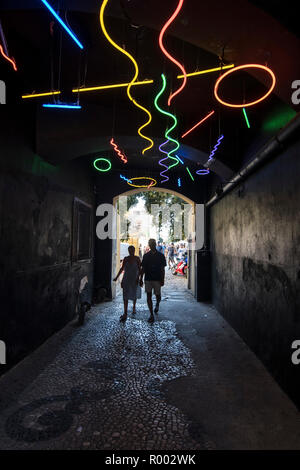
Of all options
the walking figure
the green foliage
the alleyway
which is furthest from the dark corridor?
the green foliage

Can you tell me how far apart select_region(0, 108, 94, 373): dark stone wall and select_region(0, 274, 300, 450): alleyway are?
0.48 m

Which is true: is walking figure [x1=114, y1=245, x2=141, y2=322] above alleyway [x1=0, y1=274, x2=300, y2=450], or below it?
above

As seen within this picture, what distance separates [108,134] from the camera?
5664mm

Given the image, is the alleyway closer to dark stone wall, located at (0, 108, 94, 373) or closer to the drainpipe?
dark stone wall, located at (0, 108, 94, 373)

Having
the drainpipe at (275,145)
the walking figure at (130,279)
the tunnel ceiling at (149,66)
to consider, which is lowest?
the walking figure at (130,279)

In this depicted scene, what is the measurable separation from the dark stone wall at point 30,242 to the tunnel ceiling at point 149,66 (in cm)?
51

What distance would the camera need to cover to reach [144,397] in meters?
3.33

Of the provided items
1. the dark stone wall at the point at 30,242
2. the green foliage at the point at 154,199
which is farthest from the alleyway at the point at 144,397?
the green foliage at the point at 154,199

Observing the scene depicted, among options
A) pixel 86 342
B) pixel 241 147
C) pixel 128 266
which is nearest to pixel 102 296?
pixel 128 266

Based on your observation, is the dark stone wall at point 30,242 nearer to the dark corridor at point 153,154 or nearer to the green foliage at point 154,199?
the dark corridor at point 153,154

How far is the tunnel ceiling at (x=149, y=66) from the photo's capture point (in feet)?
9.68

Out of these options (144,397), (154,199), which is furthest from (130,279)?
(154,199)

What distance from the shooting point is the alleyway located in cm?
258

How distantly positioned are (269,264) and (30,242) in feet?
12.0
